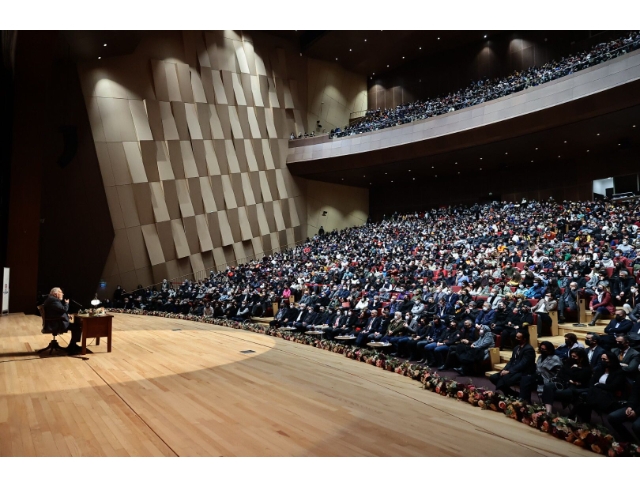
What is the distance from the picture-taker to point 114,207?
Result: 607 inches

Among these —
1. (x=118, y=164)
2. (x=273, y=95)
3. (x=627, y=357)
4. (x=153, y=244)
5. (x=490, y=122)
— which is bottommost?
(x=627, y=357)

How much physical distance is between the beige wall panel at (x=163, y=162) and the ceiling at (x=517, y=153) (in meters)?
7.17

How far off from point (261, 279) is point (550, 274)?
8.74 m

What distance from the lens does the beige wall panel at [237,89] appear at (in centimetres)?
1950

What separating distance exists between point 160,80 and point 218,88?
2.62 metres

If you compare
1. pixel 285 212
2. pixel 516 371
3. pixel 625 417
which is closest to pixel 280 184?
pixel 285 212

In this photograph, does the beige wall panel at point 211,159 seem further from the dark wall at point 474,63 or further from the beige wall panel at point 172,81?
the dark wall at point 474,63

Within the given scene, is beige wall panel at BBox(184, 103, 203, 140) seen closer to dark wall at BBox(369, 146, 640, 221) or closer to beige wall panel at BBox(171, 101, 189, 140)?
beige wall panel at BBox(171, 101, 189, 140)

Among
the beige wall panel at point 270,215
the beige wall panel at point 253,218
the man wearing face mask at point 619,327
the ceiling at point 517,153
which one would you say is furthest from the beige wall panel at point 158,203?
the man wearing face mask at point 619,327

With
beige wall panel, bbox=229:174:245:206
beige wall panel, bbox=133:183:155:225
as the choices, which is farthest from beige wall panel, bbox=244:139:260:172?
beige wall panel, bbox=133:183:155:225

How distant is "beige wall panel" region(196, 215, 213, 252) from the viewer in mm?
18141

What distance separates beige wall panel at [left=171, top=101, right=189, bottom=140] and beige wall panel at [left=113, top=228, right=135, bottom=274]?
4.17 metres

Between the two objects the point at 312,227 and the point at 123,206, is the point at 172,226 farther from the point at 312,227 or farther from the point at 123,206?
the point at 312,227

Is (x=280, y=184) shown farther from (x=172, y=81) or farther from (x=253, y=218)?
(x=172, y=81)
